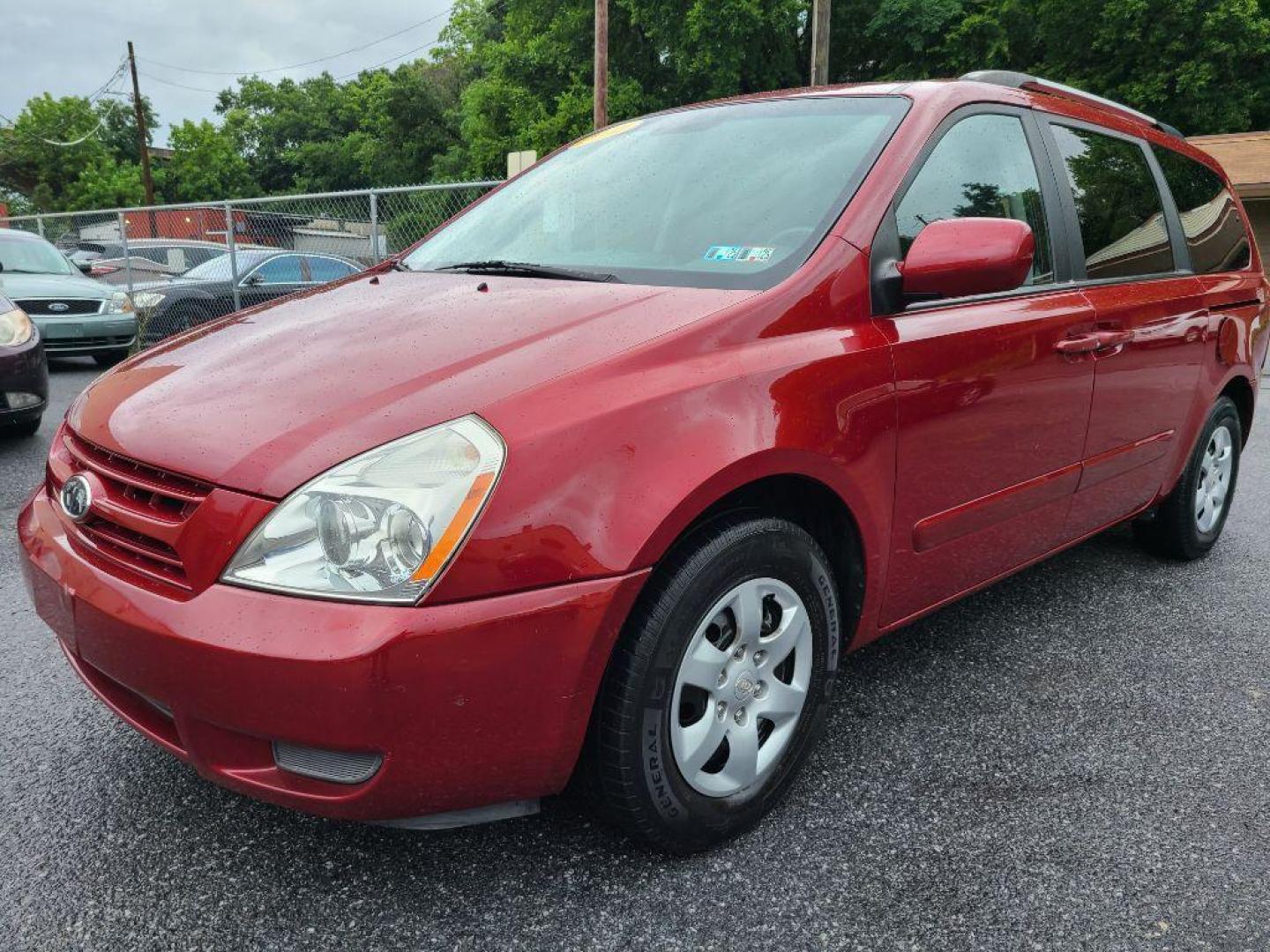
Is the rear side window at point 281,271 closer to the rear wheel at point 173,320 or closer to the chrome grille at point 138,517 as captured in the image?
the rear wheel at point 173,320

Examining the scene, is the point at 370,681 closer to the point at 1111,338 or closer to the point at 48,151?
the point at 1111,338

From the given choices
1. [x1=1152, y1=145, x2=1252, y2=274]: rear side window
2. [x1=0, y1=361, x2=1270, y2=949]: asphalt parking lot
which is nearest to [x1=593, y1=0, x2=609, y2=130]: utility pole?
[x1=1152, y1=145, x2=1252, y2=274]: rear side window

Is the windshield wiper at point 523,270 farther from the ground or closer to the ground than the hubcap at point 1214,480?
farther from the ground

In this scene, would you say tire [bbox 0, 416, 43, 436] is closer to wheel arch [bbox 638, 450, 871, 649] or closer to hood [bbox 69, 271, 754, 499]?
hood [bbox 69, 271, 754, 499]

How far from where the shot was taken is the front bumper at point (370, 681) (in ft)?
4.80

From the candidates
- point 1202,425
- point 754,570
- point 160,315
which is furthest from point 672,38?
point 754,570

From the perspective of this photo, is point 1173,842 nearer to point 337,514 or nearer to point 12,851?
point 337,514

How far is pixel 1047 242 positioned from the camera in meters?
2.69

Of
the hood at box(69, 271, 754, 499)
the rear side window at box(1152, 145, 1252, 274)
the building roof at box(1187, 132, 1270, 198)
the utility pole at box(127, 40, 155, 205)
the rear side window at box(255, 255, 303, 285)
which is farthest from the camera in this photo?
→ the utility pole at box(127, 40, 155, 205)

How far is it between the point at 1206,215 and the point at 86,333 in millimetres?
9433

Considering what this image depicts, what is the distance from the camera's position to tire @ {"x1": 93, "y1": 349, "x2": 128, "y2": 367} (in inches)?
380

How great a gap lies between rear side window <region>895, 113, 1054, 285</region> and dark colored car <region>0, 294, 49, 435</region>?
5214 mm

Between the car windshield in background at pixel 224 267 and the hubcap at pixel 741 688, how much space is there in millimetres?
9556

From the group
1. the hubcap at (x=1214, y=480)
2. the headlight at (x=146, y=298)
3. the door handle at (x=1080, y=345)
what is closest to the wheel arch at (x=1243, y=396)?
the hubcap at (x=1214, y=480)
